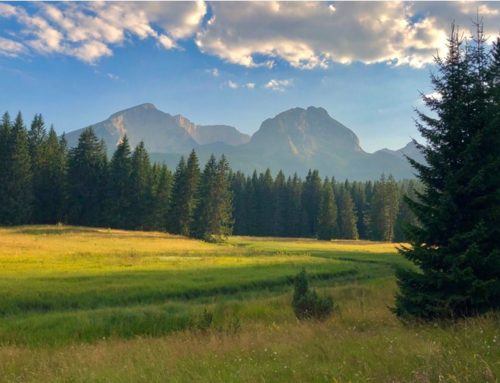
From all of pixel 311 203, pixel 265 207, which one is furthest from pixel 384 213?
pixel 265 207

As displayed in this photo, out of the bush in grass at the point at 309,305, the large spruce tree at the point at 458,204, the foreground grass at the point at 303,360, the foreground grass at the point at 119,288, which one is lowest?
the foreground grass at the point at 119,288

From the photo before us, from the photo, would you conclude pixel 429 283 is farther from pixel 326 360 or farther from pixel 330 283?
pixel 330 283

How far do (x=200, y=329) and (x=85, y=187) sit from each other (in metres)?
80.8

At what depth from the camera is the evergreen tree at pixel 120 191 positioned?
87.6 meters

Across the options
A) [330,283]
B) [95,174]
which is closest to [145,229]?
[95,174]

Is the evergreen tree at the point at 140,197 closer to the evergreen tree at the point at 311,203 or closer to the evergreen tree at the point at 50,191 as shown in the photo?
the evergreen tree at the point at 50,191

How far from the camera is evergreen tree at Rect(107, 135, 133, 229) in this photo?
8762cm

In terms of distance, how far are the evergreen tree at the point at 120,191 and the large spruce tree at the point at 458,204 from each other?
81.5m

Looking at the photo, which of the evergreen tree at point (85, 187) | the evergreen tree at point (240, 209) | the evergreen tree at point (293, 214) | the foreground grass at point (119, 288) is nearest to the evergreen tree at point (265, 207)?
the evergreen tree at point (240, 209)

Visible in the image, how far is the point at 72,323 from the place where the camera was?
17375mm

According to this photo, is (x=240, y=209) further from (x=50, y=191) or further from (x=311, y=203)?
(x=50, y=191)

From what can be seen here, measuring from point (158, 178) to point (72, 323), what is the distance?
274 feet

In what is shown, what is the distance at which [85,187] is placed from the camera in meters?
88.3

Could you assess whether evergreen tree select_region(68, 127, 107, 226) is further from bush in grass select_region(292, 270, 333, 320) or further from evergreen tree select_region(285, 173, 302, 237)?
bush in grass select_region(292, 270, 333, 320)
